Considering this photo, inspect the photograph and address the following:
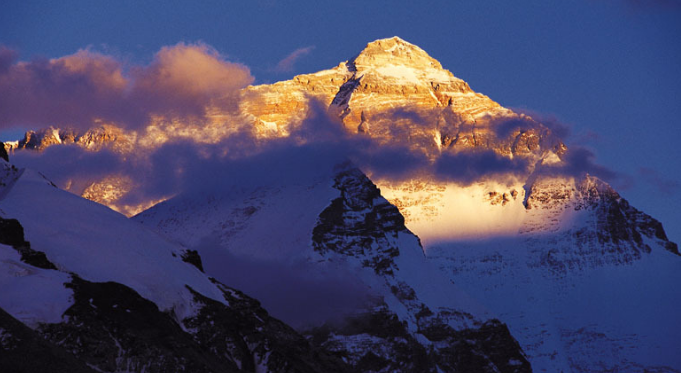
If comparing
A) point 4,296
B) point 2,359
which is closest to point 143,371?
point 4,296

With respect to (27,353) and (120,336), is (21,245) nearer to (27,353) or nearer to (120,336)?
(120,336)

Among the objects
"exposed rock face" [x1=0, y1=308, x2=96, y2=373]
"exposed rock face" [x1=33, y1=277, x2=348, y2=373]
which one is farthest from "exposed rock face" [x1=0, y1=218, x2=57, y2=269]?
"exposed rock face" [x1=0, y1=308, x2=96, y2=373]

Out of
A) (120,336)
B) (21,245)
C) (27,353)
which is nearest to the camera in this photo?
(27,353)

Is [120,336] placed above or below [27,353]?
above

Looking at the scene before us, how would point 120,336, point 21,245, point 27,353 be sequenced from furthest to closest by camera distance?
1. point 21,245
2. point 120,336
3. point 27,353

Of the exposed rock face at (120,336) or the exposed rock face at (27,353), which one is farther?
the exposed rock face at (120,336)

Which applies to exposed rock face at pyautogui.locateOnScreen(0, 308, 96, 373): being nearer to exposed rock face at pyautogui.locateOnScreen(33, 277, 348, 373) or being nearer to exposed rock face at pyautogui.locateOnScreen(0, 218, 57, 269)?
exposed rock face at pyautogui.locateOnScreen(33, 277, 348, 373)

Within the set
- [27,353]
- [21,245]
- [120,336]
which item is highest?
[21,245]

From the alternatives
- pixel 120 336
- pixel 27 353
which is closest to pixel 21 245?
pixel 120 336

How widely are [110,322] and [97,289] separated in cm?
926

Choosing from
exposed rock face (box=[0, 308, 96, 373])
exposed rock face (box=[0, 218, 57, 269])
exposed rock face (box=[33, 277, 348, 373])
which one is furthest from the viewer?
exposed rock face (box=[0, 218, 57, 269])

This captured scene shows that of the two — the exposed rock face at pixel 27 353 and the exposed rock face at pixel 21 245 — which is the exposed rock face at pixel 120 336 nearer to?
the exposed rock face at pixel 21 245

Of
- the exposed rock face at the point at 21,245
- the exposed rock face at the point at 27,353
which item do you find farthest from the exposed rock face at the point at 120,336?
the exposed rock face at the point at 27,353

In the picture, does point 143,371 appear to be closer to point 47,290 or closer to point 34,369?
point 47,290
